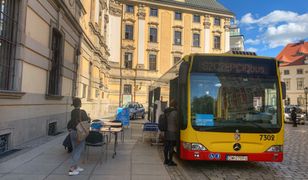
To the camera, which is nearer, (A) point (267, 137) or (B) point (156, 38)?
(A) point (267, 137)

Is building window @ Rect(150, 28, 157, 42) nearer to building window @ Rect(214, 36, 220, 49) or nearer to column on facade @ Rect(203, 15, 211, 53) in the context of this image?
column on facade @ Rect(203, 15, 211, 53)

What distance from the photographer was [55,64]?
13484 millimetres

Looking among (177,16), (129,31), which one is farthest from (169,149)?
(177,16)

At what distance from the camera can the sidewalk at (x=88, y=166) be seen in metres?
6.51

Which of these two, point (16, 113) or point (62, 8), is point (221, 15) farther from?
point (16, 113)

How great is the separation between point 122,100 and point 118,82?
2721mm

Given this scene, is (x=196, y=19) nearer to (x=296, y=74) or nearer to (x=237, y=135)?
(x=296, y=74)

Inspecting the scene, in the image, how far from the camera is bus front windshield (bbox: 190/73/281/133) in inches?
294

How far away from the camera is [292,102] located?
→ 68375 millimetres

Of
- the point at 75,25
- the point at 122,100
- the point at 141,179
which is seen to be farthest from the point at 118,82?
the point at 141,179

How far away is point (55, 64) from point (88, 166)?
7303 millimetres

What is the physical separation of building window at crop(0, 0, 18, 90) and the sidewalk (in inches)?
90.9

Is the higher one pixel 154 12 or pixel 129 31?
pixel 154 12

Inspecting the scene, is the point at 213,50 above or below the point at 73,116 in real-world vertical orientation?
above
